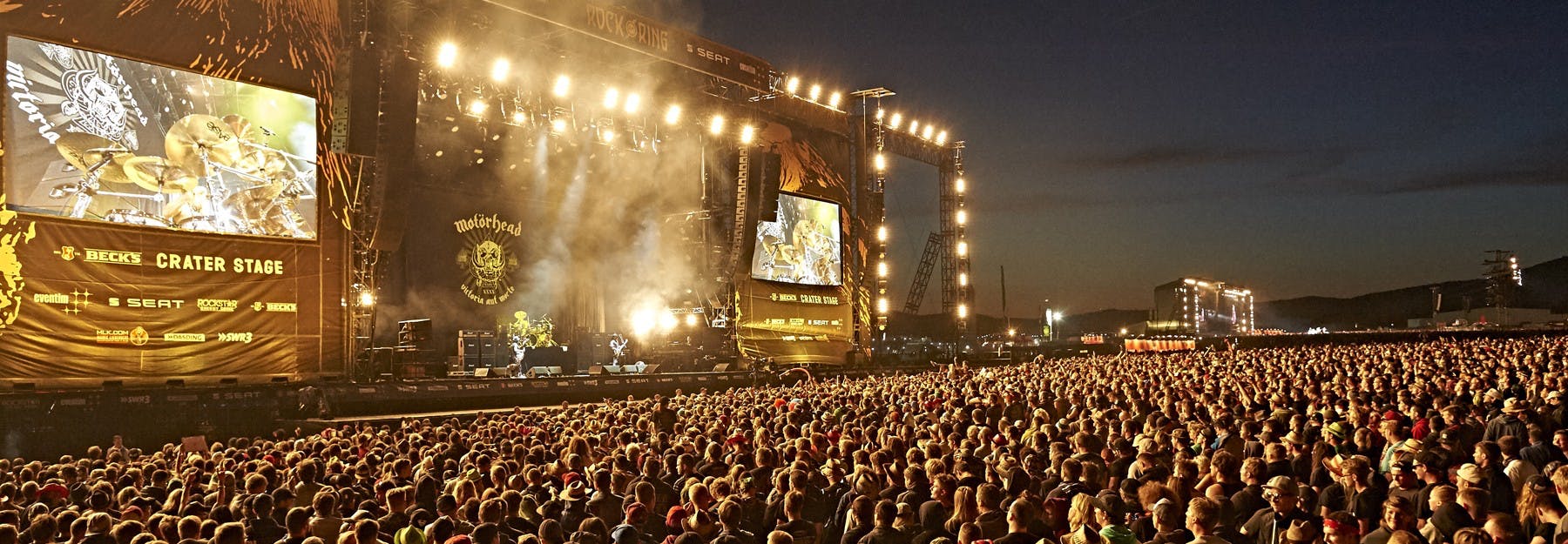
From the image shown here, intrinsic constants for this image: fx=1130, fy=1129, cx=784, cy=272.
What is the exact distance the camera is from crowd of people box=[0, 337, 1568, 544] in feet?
20.3

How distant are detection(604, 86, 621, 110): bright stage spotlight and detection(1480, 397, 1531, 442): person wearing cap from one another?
22.7 m

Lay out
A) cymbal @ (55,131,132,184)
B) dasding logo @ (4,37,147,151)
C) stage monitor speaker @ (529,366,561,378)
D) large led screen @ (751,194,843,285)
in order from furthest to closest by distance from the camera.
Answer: large led screen @ (751,194,843,285) → stage monitor speaker @ (529,366,561,378) → cymbal @ (55,131,132,184) → dasding logo @ (4,37,147,151)

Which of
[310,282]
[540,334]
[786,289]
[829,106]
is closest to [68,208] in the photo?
[310,282]

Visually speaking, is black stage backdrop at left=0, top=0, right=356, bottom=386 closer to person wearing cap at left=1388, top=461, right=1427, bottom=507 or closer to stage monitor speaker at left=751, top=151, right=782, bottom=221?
stage monitor speaker at left=751, top=151, right=782, bottom=221

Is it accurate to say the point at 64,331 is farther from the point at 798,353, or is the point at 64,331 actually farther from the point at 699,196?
the point at 798,353

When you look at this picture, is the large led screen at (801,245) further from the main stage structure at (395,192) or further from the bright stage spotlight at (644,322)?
the bright stage spotlight at (644,322)

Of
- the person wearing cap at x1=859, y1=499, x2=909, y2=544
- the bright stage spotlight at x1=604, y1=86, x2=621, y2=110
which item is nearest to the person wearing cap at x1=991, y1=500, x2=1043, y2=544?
the person wearing cap at x1=859, y1=499, x2=909, y2=544

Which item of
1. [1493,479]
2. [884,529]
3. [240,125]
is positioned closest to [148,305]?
[240,125]

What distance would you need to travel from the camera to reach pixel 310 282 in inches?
922

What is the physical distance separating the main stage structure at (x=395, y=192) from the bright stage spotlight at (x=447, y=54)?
6cm

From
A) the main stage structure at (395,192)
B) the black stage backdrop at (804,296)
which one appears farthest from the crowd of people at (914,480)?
the black stage backdrop at (804,296)

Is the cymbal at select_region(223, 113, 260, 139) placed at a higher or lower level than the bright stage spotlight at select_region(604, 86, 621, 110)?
lower

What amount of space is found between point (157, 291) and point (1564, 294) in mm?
145327

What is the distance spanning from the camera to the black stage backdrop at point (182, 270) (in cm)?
1961
